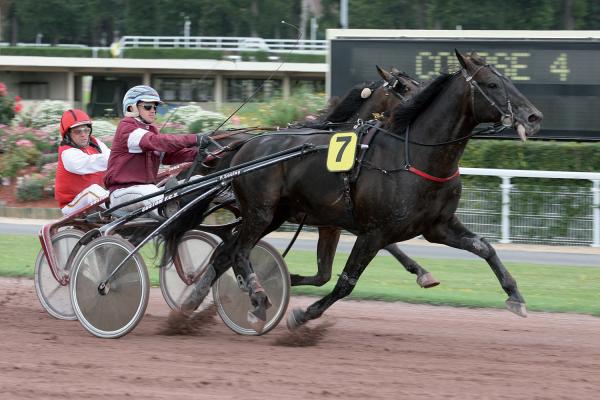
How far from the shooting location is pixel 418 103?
247 inches

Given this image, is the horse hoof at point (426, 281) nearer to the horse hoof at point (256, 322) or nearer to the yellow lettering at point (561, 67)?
the horse hoof at point (256, 322)

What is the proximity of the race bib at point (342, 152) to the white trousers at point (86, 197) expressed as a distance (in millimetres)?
1821

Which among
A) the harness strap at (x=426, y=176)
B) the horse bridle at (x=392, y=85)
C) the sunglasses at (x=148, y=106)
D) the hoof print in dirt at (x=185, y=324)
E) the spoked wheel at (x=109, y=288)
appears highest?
the horse bridle at (x=392, y=85)

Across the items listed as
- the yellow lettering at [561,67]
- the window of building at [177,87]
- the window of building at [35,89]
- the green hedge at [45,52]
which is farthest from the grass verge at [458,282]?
the green hedge at [45,52]

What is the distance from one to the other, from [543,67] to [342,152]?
7.90m

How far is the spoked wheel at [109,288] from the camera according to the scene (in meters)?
6.59

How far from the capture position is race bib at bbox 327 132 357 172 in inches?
245

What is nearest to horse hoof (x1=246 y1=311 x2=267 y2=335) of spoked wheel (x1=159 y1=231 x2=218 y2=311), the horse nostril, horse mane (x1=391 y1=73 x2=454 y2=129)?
spoked wheel (x1=159 y1=231 x2=218 y2=311)

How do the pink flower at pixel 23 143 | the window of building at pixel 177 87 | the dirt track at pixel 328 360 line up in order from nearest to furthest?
the dirt track at pixel 328 360
the pink flower at pixel 23 143
the window of building at pixel 177 87

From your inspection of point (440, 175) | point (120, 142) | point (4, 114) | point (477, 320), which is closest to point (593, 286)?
point (477, 320)

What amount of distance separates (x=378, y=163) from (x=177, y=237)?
1673 mm

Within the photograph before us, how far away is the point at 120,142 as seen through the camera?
6.93 m

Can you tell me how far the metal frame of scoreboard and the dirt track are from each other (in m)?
6.27

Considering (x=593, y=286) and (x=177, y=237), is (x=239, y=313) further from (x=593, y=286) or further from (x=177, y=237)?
(x=593, y=286)
